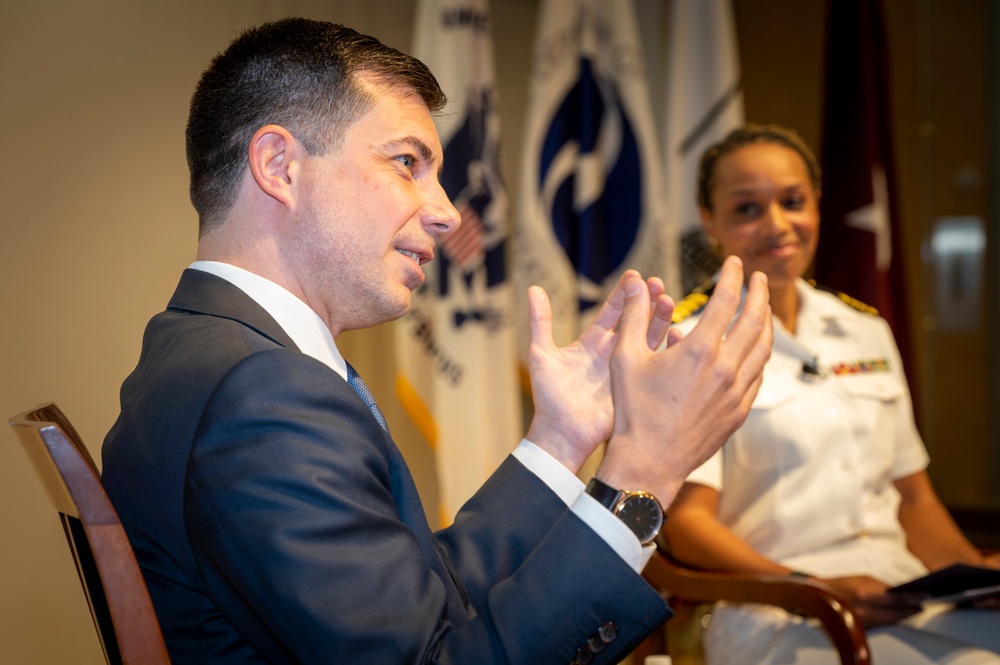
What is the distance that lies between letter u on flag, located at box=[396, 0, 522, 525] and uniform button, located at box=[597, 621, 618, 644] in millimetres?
2172

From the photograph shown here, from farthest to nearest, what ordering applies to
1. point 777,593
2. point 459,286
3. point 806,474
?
point 459,286 → point 806,474 → point 777,593

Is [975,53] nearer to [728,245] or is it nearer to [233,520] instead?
[728,245]

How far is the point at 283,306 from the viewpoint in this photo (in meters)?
1.09

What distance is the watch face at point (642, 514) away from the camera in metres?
0.92

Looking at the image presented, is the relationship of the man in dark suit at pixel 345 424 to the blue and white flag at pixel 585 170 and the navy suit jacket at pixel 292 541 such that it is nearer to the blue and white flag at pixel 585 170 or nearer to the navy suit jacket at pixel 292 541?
the navy suit jacket at pixel 292 541

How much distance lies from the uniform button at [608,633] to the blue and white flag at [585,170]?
8.37ft

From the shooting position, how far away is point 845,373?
2215 millimetres

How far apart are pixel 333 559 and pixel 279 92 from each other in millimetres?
618

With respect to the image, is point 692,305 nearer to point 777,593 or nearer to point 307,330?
point 777,593

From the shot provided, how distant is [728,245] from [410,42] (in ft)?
6.10

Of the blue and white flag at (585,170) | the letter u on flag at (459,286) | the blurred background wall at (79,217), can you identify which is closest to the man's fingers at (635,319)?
the blurred background wall at (79,217)

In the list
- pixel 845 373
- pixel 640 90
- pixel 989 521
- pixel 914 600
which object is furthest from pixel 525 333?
pixel 989 521

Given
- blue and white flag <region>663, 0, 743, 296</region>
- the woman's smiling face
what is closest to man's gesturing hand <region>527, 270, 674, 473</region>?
the woman's smiling face

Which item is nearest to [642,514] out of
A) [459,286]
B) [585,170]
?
[459,286]
